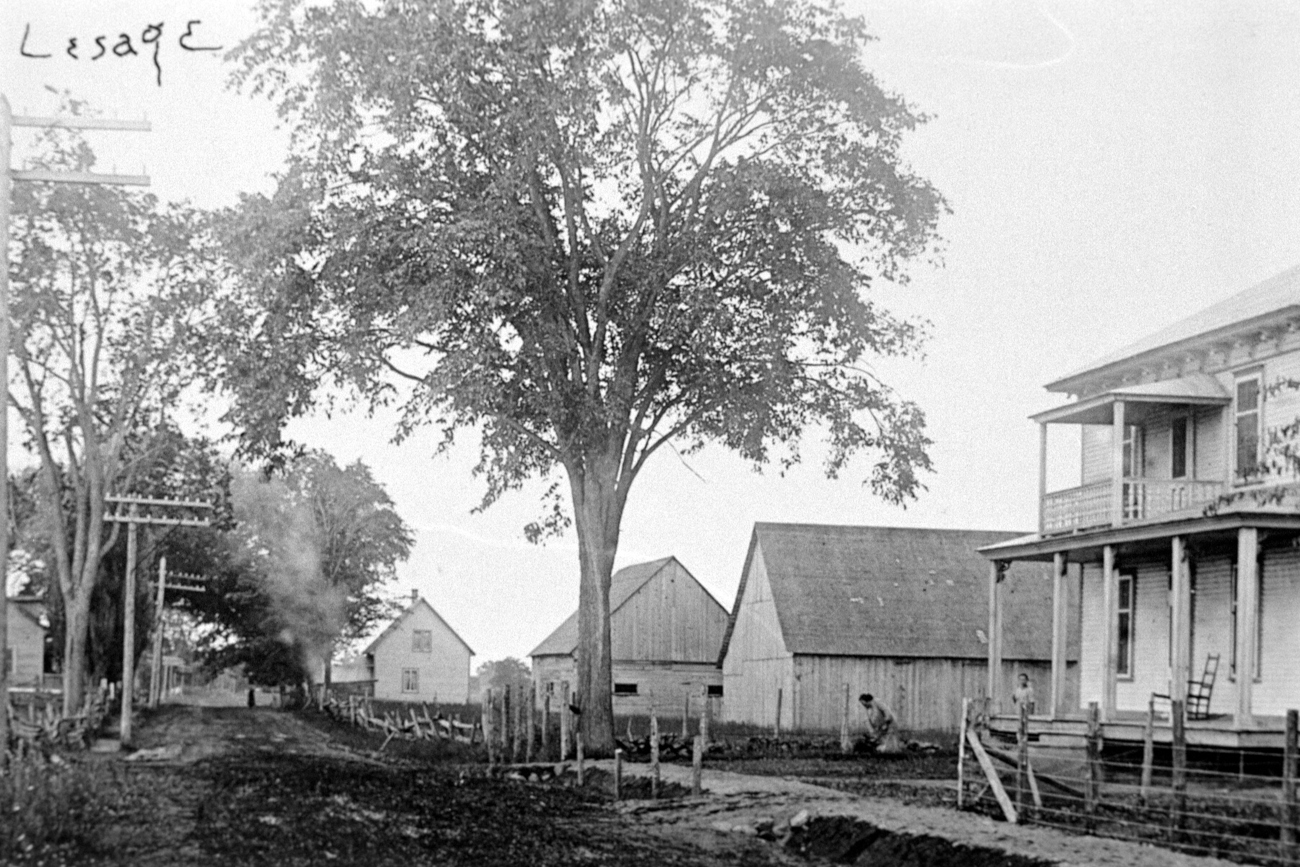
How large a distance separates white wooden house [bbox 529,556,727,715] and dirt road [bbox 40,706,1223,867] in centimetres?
2914

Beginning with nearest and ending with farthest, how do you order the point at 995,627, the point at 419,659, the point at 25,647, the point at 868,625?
the point at 995,627 < the point at 868,625 < the point at 25,647 < the point at 419,659

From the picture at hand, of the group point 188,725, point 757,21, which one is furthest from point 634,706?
point 757,21

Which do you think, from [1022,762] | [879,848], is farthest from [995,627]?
[879,848]

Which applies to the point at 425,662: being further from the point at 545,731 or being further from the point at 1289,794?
Answer: the point at 1289,794

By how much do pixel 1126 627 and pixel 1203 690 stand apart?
3609mm

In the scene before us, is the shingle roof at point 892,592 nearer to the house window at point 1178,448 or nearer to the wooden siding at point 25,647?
the house window at point 1178,448

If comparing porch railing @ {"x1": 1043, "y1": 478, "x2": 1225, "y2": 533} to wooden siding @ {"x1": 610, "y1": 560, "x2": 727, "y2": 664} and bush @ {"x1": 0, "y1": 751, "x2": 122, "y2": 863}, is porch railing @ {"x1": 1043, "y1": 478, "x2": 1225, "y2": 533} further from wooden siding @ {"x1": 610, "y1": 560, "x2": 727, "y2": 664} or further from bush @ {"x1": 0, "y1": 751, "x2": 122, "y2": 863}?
wooden siding @ {"x1": 610, "y1": 560, "x2": 727, "y2": 664}

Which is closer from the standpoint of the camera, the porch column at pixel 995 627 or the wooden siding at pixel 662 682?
the porch column at pixel 995 627

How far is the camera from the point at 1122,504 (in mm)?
27359

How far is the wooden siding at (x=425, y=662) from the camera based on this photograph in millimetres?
87625

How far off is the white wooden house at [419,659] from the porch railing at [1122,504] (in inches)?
2381

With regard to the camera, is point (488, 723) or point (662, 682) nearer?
point (488, 723)

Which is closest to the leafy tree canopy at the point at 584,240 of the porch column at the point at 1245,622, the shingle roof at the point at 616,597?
the porch column at the point at 1245,622

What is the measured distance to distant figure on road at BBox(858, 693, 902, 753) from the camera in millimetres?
35844
